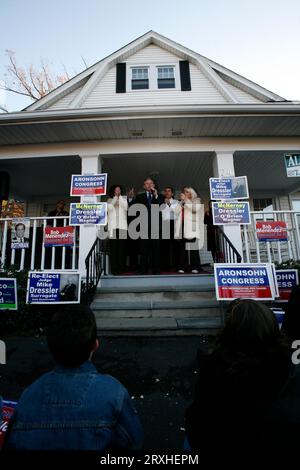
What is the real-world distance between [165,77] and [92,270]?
738cm

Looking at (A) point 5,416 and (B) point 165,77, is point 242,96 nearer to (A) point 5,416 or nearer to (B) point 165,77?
(B) point 165,77

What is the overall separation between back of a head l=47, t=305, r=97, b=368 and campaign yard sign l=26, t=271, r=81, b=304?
3.07m

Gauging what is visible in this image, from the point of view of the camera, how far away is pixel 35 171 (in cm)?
761

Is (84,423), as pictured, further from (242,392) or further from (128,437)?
(242,392)

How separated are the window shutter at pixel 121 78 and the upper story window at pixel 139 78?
0.30 metres

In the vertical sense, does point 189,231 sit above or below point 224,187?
below

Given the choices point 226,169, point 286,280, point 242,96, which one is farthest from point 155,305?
point 242,96

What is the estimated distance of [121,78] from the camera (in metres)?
8.29

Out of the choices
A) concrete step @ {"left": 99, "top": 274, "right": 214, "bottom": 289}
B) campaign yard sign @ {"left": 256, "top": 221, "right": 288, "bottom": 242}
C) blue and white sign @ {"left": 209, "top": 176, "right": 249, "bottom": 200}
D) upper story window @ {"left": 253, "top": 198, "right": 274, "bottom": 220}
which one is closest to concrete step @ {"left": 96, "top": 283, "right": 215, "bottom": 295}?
concrete step @ {"left": 99, "top": 274, "right": 214, "bottom": 289}

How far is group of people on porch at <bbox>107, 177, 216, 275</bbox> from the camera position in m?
5.32

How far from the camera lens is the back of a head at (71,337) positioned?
41.9 inches

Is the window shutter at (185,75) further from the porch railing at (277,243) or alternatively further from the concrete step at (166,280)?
the concrete step at (166,280)

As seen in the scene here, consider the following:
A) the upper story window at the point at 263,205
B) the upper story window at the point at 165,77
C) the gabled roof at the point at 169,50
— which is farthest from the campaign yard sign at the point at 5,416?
the upper story window at the point at 263,205

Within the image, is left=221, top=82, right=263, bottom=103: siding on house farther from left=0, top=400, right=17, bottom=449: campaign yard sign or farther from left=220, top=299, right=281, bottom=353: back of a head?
left=0, top=400, right=17, bottom=449: campaign yard sign
